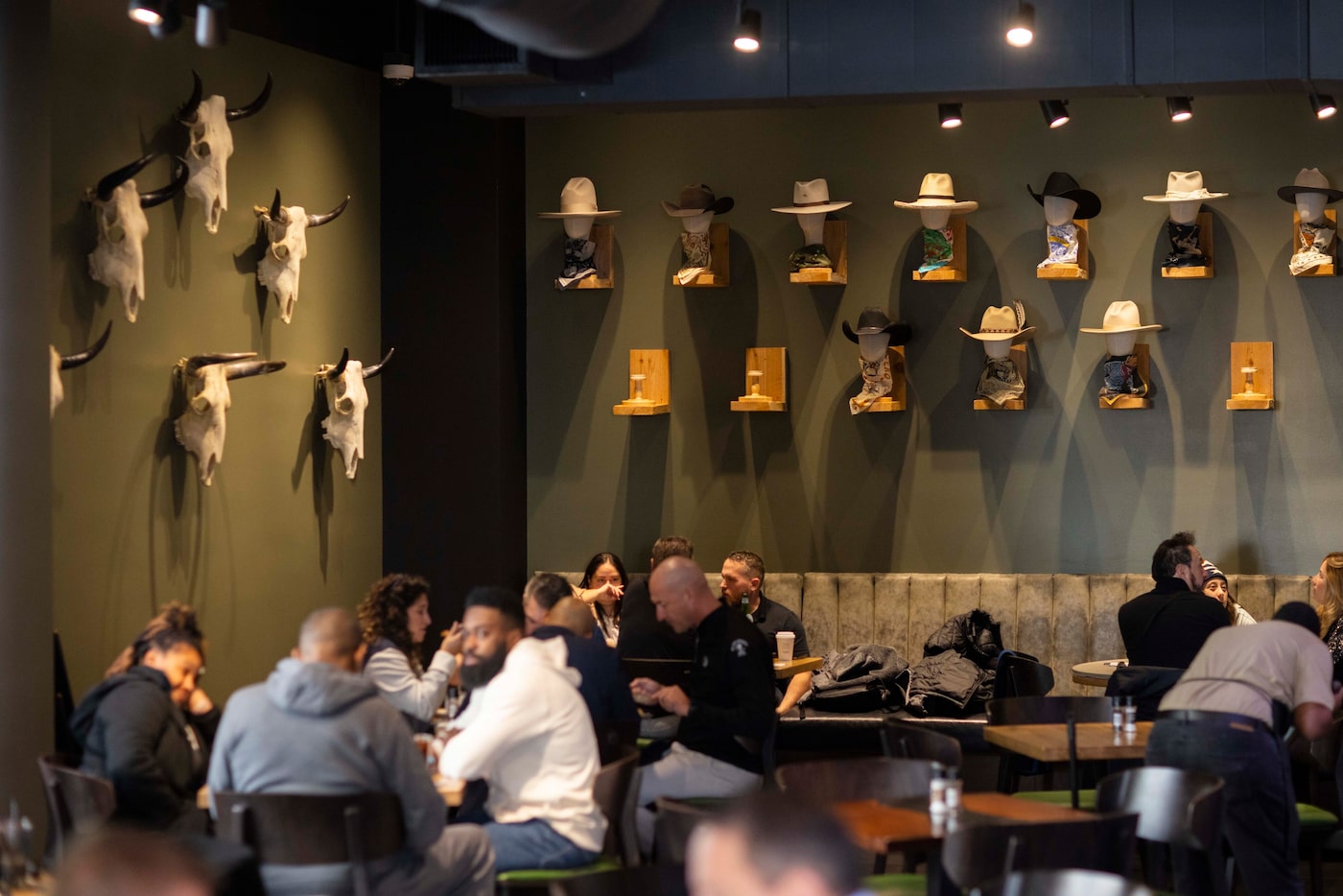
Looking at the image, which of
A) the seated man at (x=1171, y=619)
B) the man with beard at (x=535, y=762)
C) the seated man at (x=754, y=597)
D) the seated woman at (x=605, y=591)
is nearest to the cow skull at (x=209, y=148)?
the seated woman at (x=605, y=591)

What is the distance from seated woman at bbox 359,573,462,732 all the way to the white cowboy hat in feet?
13.4

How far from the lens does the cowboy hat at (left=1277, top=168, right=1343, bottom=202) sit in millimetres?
7922

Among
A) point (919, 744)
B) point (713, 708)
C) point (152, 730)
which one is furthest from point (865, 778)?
point (152, 730)

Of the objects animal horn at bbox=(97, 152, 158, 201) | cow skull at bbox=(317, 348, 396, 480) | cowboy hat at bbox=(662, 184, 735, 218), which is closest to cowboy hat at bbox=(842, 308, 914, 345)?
cowboy hat at bbox=(662, 184, 735, 218)

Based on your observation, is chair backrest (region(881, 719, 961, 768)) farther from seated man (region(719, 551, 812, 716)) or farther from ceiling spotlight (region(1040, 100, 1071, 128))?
ceiling spotlight (region(1040, 100, 1071, 128))

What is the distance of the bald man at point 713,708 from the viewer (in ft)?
17.2

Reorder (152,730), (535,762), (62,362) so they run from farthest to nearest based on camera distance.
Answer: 1. (62,362)
2. (535,762)
3. (152,730)

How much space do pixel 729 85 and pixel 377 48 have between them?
93.8 inches

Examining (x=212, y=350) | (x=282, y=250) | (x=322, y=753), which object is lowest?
(x=322, y=753)

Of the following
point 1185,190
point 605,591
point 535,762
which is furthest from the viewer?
point 1185,190

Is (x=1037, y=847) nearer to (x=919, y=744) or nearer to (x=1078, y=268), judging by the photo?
(x=919, y=744)

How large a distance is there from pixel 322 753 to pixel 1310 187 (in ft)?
19.8

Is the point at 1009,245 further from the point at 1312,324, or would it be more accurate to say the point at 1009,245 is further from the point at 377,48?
the point at 377,48

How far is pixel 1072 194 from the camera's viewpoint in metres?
8.23
